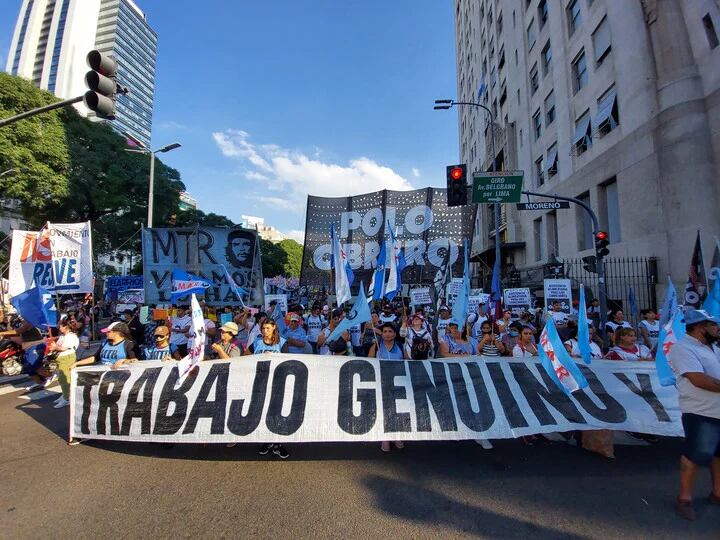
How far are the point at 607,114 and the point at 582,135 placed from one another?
6.91 feet

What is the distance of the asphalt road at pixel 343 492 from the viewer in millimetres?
3008

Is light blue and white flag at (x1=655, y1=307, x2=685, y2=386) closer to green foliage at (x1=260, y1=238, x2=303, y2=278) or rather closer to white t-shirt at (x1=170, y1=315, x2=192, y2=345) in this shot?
white t-shirt at (x1=170, y1=315, x2=192, y2=345)

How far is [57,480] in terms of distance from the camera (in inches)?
150

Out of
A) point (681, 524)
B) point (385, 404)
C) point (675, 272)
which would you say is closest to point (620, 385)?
point (681, 524)

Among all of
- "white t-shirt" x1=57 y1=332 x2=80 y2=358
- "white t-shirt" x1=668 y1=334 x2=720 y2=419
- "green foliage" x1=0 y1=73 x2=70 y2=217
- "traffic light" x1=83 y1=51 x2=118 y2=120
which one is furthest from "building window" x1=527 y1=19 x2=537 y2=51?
"green foliage" x1=0 y1=73 x2=70 y2=217

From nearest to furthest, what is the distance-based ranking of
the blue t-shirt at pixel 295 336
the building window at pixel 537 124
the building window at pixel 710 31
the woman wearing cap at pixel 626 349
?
1. the woman wearing cap at pixel 626 349
2. the blue t-shirt at pixel 295 336
3. the building window at pixel 710 31
4. the building window at pixel 537 124

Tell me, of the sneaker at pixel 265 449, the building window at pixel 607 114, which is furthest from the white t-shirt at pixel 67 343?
the building window at pixel 607 114

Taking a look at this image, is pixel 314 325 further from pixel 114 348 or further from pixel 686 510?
pixel 686 510

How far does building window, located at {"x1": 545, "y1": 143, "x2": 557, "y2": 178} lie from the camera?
21.3m

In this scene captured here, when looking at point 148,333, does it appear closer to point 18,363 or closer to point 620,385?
point 18,363

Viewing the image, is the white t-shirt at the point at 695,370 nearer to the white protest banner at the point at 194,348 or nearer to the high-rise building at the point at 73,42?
the white protest banner at the point at 194,348

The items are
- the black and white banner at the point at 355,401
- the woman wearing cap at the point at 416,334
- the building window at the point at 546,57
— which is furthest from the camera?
the building window at the point at 546,57

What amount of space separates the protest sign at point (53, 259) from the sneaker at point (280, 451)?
6.97 metres

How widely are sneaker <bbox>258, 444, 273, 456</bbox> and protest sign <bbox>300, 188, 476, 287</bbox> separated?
8.03 meters
